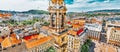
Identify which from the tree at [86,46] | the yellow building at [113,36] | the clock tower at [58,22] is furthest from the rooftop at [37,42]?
the yellow building at [113,36]

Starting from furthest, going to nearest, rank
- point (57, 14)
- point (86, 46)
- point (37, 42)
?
point (86, 46)
point (37, 42)
point (57, 14)

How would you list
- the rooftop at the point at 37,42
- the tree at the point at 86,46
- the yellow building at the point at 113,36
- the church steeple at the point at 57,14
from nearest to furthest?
the church steeple at the point at 57,14
the rooftop at the point at 37,42
the tree at the point at 86,46
the yellow building at the point at 113,36

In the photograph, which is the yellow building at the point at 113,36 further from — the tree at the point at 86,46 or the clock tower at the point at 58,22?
the clock tower at the point at 58,22

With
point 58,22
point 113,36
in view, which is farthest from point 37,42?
point 113,36

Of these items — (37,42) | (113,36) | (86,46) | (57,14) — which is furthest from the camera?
(113,36)

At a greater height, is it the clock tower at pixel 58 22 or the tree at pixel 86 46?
the clock tower at pixel 58 22

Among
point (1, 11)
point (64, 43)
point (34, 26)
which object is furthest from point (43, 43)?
point (1, 11)

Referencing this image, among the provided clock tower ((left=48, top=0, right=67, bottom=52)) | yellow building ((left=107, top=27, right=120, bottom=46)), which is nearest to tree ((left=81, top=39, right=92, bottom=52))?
yellow building ((left=107, top=27, right=120, bottom=46))

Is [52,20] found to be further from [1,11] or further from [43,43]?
[1,11]

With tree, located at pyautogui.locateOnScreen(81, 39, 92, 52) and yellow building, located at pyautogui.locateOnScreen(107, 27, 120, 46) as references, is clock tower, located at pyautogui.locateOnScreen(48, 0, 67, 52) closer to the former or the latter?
tree, located at pyautogui.locateOnScreen(81, 39, 92, 52)

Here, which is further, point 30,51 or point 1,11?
point 1,11

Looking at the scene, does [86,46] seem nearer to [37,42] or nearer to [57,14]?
[37,42]
